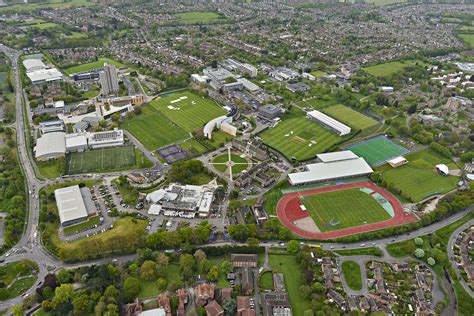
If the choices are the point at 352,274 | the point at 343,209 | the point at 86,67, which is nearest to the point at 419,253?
the point at 352,274

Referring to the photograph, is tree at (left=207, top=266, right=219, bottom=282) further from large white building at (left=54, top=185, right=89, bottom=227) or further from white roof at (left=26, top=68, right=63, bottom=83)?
white roof at (left=26, top=68, right=63, bottom=83)

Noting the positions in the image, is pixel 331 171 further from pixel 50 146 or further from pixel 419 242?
pixel 50 146

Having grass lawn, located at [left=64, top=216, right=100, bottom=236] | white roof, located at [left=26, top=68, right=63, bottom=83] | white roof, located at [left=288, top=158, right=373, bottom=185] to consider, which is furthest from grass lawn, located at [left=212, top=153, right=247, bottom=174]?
white roof, located at [left=26, top=68, right=63, bottom=83]

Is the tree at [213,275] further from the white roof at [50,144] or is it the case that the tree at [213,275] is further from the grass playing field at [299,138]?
A: the white roof at [50,144]

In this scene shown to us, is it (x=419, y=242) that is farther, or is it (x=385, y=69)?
(x=385, y=69)

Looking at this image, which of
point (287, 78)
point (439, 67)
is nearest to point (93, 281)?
point (287, 78)

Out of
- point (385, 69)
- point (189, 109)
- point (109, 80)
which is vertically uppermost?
point (109, 80)
